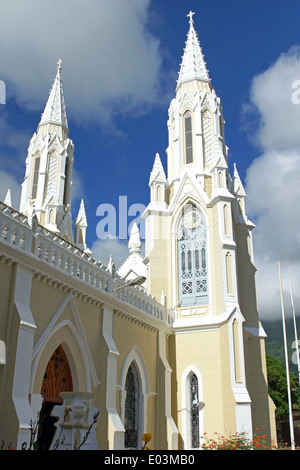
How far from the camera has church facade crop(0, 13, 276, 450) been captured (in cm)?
1064

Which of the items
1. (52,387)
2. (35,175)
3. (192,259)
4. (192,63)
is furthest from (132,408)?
(35,175)

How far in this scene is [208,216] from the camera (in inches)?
810

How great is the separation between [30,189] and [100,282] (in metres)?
17.2

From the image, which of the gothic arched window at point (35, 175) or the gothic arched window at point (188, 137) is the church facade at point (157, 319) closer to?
the gothic arched window at point (188, 137)

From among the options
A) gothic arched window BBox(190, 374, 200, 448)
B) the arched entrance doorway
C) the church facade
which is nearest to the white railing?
the church facade

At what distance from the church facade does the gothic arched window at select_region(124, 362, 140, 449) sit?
0.05 m

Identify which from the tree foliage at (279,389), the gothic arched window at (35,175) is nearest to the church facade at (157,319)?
the gothic arched window at (35,175)

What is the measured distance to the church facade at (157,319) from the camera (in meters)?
10.6

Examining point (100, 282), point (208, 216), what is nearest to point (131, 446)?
point (100, 282)

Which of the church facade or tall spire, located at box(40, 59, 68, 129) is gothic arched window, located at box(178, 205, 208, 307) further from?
tall spire, located at box(40, 59, 68, 129)

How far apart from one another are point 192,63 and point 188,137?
450 cm

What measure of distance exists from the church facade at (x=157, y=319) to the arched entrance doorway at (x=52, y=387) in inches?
1.6

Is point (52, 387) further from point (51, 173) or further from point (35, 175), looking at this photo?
point (35, 175)

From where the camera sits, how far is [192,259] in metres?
20.3
